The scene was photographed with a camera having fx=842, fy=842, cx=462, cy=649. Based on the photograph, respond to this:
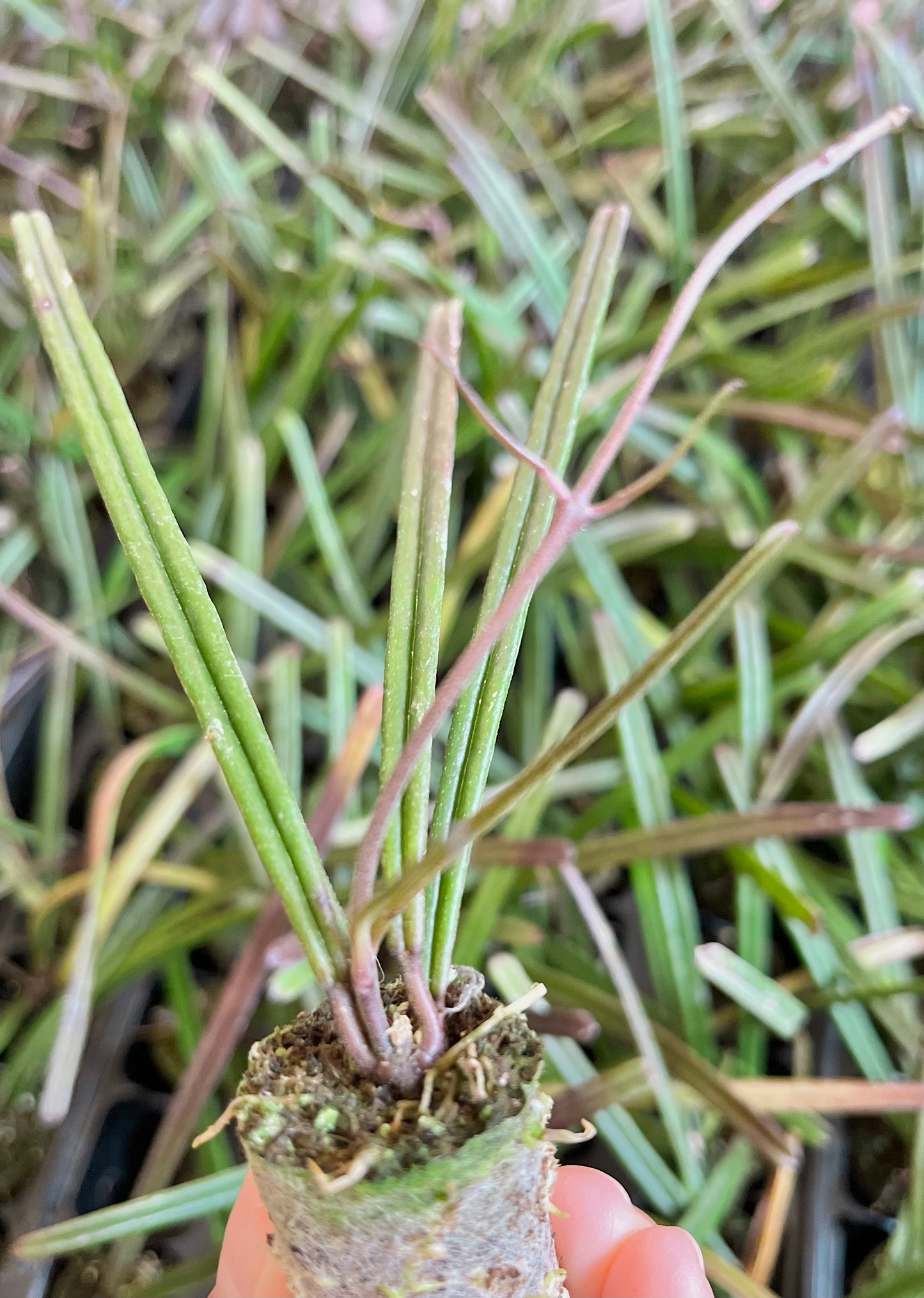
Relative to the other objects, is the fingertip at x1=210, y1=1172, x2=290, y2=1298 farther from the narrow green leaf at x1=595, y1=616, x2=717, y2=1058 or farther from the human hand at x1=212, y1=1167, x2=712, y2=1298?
the narrow green leaf at x1=595, y1=616, x2=717, y2=1058

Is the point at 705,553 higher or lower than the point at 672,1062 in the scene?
higher

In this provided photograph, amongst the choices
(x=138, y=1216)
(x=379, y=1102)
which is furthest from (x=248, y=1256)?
(x=379, y=1102)

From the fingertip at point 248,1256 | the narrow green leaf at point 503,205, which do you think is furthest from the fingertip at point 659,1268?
the narrow green leaf at point 503,205

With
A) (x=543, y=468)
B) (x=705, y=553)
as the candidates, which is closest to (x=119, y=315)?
(x=705, y=553)

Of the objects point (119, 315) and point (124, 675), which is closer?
point (124, 675)

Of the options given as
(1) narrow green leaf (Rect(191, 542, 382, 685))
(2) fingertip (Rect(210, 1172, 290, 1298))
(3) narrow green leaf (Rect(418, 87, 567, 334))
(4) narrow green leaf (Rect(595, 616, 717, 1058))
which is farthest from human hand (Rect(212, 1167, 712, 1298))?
(3) narrow green leaf (Rect(418, 87, 567, 334))

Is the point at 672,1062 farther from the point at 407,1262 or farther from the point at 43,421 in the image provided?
the point at 43,421
